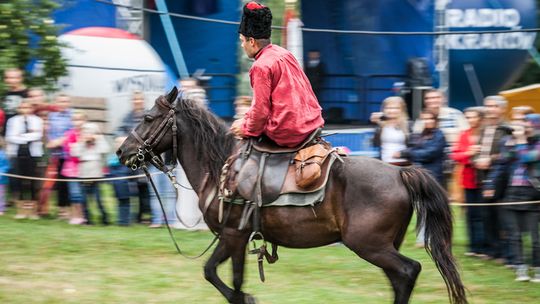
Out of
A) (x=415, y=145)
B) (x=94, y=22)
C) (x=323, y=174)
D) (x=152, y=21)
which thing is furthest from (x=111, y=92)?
(x=323, y=174)

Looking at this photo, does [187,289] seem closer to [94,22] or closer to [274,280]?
[274,280]

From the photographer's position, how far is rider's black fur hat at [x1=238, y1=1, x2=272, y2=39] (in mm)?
7660

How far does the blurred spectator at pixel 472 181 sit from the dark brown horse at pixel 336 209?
3.17 metres

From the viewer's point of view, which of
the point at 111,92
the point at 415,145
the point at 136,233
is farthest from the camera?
the point at 111,92

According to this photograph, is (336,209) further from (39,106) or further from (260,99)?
(39,106)

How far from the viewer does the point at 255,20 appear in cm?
766

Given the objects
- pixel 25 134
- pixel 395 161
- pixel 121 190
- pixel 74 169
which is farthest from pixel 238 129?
pixel 25 134

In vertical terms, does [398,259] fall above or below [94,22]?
below

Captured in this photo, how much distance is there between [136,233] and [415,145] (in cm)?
357

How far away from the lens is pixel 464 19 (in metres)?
16.2

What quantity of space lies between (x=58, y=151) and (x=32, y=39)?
2.56 metres

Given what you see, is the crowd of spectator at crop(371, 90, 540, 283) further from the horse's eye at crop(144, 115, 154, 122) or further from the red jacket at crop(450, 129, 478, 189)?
the horse's eye at crop(144, 115, 154, 122)

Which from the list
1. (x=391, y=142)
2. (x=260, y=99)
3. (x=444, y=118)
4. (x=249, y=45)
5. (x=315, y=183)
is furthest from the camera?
(x=444, y=118)

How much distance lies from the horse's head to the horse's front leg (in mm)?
906
